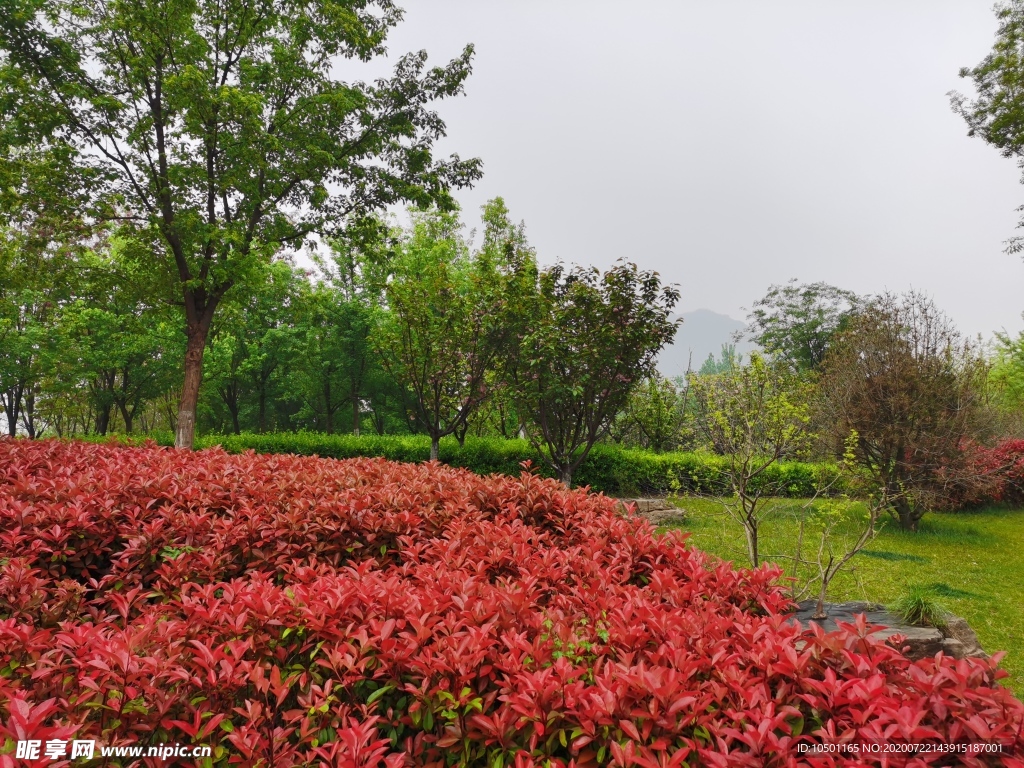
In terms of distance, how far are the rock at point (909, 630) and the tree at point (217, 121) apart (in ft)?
32.3

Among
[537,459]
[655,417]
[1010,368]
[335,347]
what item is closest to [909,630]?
[537,459]

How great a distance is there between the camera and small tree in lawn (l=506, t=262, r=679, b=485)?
11.3 m

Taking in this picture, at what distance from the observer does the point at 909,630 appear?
3.59 metres

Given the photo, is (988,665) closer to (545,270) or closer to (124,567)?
(124,567)

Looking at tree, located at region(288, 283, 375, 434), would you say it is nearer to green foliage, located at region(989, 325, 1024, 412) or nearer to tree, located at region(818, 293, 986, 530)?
tree, located at region(818, 293, 986, 530)

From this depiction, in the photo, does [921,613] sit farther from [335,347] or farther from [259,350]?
[259,350]

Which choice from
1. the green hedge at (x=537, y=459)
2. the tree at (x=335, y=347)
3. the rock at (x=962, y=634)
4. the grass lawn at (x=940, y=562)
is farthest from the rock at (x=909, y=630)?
the tree at (x=335, y=347)

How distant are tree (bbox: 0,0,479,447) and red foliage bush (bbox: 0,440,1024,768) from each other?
8.42 m

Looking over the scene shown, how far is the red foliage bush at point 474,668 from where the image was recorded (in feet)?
5.28

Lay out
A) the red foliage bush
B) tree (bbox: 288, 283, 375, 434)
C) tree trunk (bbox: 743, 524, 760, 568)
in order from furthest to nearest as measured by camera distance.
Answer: tree (bbox: 288, 283, 375, 434) → tree trunk (bbox: 743, 524, 760, 568) → the red foliage bush

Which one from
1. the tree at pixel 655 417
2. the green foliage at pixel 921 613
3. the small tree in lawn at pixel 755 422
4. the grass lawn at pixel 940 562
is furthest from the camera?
the tree at pixel 655 417

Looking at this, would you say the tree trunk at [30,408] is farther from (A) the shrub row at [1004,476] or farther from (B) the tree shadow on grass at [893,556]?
(A) the shrub row at [1004,476]

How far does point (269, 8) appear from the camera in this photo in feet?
35.2

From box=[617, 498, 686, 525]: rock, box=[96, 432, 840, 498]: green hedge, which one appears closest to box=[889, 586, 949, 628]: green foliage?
box=[617, 498, 686, 525]: rock
